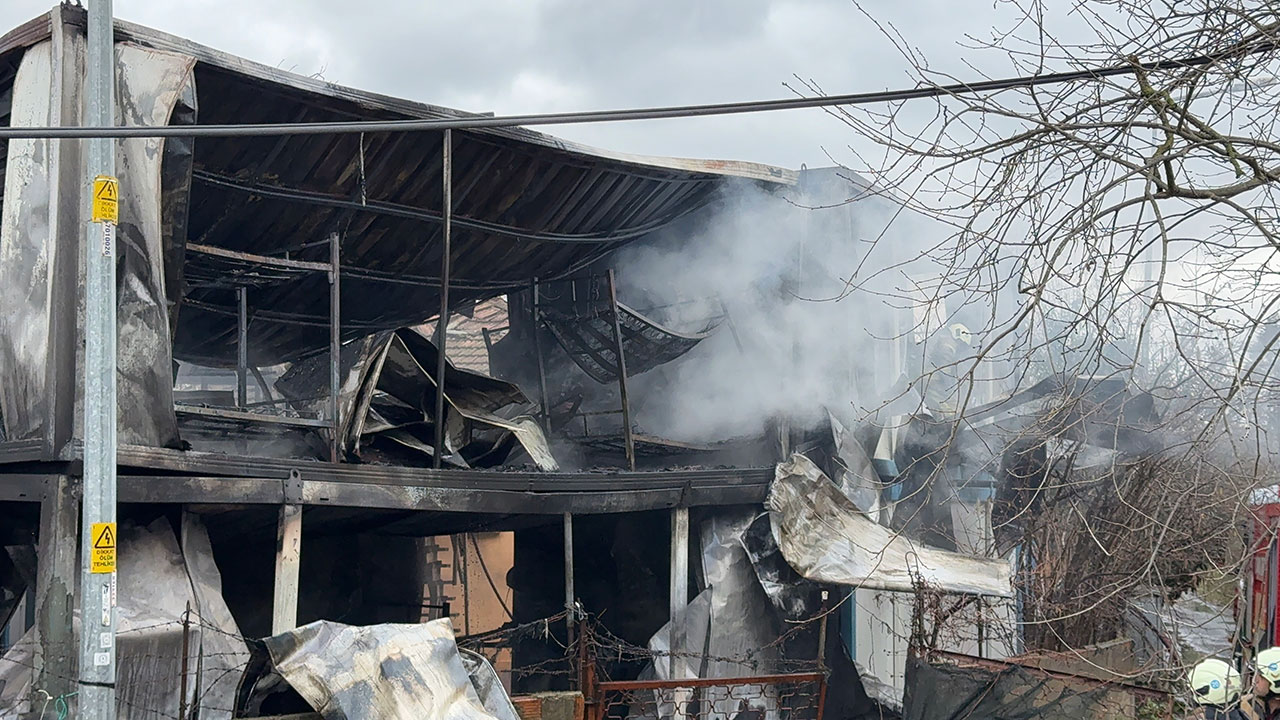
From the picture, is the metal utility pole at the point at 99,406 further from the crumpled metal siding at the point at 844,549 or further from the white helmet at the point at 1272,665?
the white helmet at the point at 1272,665

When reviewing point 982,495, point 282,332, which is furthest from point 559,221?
point 982,495

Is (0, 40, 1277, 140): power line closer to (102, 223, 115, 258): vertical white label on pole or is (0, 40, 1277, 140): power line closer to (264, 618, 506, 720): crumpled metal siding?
(102, 223, 115, 258): vertical white label on pole

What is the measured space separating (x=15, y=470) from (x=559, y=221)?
19.3 feet

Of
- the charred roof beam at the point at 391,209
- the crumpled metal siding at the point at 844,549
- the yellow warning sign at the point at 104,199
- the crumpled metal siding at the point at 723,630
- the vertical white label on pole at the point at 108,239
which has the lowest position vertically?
the crumpled metal siding at the point at 723,630

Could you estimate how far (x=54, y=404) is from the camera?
24.9ft

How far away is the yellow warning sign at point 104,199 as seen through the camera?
22.9 ft

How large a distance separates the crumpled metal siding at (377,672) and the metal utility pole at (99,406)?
1233mm

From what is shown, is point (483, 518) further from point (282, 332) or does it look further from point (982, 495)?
point (982, 495)

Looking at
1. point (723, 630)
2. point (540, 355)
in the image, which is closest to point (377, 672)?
point (723, 630)

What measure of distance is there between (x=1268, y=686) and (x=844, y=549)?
508 centimetres

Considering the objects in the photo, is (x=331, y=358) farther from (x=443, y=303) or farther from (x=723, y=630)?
(x=723, y=630)

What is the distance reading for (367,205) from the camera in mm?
10508

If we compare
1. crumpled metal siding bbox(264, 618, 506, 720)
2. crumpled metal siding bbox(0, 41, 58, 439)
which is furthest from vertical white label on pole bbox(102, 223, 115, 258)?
crumpled metal siding bbox(264, 618, 506, 720)

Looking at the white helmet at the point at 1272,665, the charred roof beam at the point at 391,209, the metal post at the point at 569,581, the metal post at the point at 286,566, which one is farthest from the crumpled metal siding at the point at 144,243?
the white helmet at the point at 1272,665
